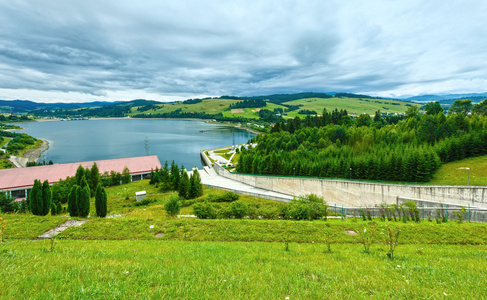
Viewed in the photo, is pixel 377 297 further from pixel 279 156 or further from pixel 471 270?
pixel 279 156

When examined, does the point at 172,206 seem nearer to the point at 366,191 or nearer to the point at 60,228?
the point at 60,228

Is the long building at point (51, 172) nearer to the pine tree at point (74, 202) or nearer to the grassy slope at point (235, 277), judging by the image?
the pine tree at point (74, 202)

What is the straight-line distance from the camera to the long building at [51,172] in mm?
43250

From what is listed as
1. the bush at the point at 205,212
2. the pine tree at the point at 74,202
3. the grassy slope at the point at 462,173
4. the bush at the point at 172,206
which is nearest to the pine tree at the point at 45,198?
the pine tree at the point at 74,202

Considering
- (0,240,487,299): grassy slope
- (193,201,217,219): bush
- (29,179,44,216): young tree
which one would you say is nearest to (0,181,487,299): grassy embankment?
(0,240,487,299): grassy slope

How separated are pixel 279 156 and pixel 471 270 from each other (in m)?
42.0

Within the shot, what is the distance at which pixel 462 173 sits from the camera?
2914 cm

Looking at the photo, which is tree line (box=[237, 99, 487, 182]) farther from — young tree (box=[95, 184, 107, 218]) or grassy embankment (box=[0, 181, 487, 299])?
young tree (box=[95, 184, 107, 218])

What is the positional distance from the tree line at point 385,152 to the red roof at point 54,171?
24.2 m

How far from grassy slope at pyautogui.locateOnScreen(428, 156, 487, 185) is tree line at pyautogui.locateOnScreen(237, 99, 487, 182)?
1.00 meters

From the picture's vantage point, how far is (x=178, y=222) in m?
13.1

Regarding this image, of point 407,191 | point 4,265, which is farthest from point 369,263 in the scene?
point 407,191

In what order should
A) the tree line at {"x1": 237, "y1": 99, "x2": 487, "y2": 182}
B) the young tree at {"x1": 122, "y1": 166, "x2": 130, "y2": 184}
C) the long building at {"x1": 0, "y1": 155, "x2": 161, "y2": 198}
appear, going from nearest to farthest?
the tree line at {"x1": 237, "y1": 99, "x2": 487, "y2": 182}, the long building at {"x1": 0, "y1": 155, "x2": 161, "y2": 198}, the young tree at {"x1": 122, "y1": 166, "x2": 130, "y2": 184}

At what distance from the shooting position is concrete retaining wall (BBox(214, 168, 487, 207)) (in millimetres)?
23016
